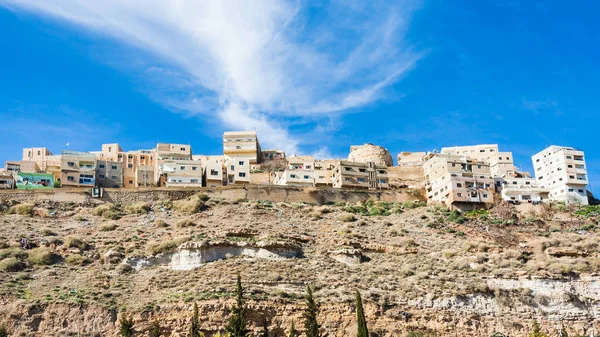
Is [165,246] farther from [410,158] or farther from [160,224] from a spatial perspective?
[410,158]

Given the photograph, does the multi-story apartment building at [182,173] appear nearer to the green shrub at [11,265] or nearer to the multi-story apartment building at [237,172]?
the multi-story apartment building at [237,172]

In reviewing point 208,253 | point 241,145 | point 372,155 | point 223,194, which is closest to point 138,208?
point 223,194

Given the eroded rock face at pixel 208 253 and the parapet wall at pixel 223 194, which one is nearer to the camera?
the eroded rock face at pixel 208 253

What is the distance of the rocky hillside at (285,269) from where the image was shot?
3538cm

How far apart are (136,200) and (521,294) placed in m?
30.1

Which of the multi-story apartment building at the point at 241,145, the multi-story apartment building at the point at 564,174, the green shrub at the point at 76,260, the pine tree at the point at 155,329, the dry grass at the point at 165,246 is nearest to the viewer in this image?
the pine tree at the point at 155,329

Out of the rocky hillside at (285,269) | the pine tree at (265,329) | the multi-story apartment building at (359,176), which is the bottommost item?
the pine tree at (265,329)

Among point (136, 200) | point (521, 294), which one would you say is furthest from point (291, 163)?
point (521, 294)

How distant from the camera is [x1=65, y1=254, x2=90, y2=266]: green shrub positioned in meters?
41.5

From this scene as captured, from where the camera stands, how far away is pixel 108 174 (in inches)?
2430

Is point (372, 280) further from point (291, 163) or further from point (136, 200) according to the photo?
point (291, 163)

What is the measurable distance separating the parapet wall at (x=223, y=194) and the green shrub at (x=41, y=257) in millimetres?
12167

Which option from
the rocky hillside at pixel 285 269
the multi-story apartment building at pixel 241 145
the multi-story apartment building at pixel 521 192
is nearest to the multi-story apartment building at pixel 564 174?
the multi-story apartment building at pixel 521 192

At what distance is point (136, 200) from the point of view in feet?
181
